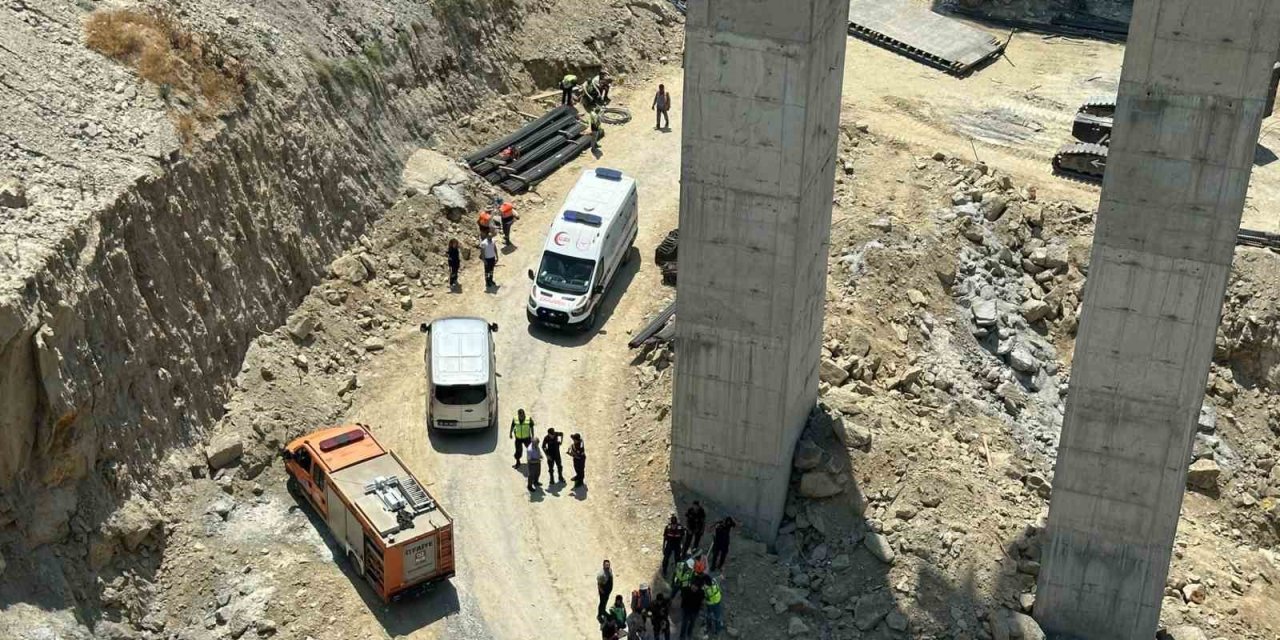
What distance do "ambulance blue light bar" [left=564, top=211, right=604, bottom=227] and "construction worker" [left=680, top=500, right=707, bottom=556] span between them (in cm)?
1053

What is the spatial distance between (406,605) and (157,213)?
448 inches

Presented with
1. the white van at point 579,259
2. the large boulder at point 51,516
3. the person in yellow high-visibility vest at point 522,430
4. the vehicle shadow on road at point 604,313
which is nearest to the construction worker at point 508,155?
the white van at point 579,259

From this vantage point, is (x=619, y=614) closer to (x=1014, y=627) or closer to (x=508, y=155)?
(x=1014, y=627)

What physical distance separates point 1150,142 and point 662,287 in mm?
17966

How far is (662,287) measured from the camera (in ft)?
154

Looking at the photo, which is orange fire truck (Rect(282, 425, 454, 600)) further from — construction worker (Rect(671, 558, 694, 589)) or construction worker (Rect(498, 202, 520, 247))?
construction worker (Rect(498, 202, 520, 247))

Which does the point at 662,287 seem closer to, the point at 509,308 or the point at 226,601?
the point at 509,308

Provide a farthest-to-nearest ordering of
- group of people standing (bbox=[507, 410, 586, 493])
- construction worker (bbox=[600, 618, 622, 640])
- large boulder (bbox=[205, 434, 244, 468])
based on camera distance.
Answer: group of people standing (bbox=[507, 410, 586, 493]), large boulder (bbox=[205, 434, 244, 468]), construction worker (bbox=[600, 618, 622, 640])

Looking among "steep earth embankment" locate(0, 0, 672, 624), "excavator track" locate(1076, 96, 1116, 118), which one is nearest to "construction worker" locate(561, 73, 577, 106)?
→ "steep earth embankment" locate(0, 0, 672, 624)

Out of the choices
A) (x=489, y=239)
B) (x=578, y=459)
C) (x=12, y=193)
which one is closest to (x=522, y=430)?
(x=578, y=459)

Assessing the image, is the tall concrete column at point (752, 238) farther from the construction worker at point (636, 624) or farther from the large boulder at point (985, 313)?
the large boulder at point (985, 313)

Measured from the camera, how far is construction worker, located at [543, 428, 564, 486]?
38969 millimetres

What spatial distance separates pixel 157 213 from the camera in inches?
1527

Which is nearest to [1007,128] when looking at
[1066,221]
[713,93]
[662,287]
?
[1066,221]
